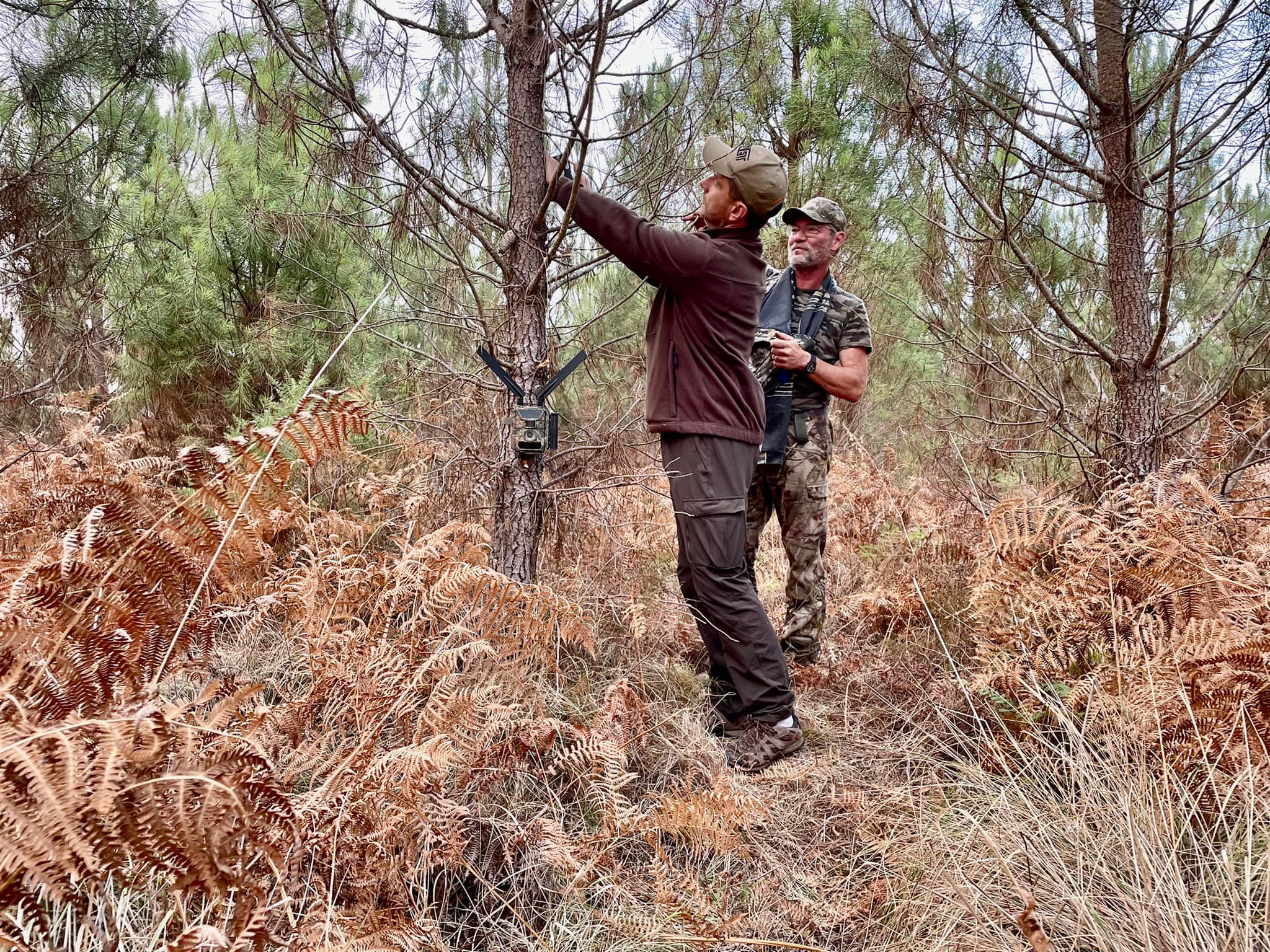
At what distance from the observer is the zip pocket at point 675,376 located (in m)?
3.14

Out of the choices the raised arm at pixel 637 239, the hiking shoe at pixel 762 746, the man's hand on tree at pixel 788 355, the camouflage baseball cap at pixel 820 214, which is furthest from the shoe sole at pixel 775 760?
the camouflage baseball cap at pixel 820 214

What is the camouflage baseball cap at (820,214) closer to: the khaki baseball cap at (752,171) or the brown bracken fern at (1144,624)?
the khaki baseball cap at (752,171)

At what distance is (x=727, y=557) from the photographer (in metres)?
3.15

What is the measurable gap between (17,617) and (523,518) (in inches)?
79.7

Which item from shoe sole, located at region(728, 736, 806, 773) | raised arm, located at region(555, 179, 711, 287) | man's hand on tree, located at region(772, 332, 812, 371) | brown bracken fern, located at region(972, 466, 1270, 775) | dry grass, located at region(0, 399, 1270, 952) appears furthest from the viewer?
man's hand on tree, located at region(772, 332, 812, 371)

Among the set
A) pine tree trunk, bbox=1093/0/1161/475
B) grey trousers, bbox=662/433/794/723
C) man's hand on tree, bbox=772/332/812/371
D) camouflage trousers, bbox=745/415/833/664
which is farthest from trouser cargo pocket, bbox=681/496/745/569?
pine tree trunk, bbox=1093/0/1161/475

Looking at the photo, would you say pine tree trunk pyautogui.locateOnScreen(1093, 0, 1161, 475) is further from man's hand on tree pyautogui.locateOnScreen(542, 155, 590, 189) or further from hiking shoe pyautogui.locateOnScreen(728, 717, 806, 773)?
man's hand on tree pyautogui.locateOnScreen(542, 155, 590, 189)

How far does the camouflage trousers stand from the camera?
161 inches

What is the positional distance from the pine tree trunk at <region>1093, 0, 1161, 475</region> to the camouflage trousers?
1.29 meters

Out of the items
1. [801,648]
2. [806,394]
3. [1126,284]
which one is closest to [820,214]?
[806,394]

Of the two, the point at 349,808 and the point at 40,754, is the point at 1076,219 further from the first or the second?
the point at 40,754

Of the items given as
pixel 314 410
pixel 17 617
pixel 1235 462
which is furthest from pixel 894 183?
pixel 17 617

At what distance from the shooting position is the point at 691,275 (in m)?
3.01

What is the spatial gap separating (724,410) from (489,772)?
1.52 metres
